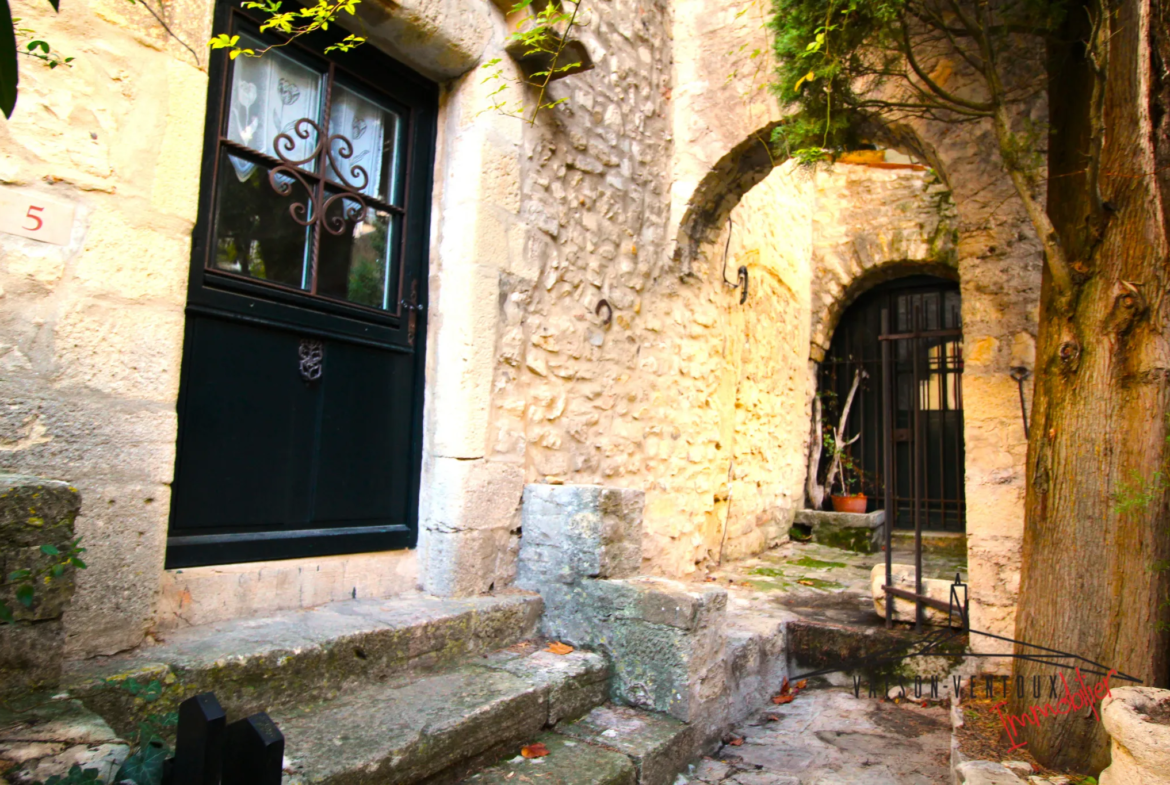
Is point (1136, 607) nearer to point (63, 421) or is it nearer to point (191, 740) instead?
point (191, 740)

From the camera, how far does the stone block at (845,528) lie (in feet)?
21.4

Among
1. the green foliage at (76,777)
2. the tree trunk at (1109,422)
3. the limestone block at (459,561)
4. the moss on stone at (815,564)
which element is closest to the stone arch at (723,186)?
the tree trunk at (1109,422)

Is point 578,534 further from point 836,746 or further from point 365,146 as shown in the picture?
point 365,146

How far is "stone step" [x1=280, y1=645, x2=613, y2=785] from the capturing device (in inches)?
71.7

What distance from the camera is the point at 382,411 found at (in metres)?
2.96

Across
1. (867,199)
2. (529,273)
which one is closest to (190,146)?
(529,273)

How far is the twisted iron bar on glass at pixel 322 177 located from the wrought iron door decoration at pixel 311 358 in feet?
1.47

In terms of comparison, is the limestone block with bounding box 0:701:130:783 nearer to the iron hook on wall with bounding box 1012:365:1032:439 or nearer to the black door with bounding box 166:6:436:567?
the black door with bounding box 166:6:436:567

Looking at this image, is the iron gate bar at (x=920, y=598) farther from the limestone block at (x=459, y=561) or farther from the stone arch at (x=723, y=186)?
the stone arch at (x=723, y=186)

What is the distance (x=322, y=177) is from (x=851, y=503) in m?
5.90

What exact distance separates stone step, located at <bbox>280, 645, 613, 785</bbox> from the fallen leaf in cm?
3

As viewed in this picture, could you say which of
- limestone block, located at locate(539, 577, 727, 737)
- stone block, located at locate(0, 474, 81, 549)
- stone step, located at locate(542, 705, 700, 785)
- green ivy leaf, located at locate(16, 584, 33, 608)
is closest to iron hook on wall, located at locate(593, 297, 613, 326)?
limestone block, located at locate(539, 577, 727, 737)

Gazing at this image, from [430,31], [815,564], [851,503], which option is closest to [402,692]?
[430,31]

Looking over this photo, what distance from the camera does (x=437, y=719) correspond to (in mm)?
2072
